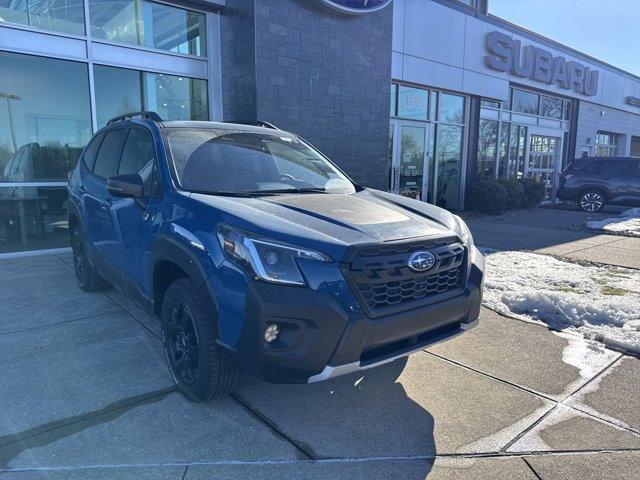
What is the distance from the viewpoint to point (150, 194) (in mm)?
3320

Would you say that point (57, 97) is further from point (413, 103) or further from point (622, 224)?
point (622, 224)

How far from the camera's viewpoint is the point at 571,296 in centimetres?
518

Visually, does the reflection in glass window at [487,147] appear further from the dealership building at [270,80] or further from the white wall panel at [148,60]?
the white wall panel at [148,60]

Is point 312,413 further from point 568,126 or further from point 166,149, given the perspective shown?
point 568,126

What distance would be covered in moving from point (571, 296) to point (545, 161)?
48.1ft

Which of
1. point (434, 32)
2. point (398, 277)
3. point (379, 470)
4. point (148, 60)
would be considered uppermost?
point (434, 32)

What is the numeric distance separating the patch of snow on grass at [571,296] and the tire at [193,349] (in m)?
3.14

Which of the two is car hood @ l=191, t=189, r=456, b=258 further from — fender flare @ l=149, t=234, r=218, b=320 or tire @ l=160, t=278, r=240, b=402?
tire @ l=160, t=278, r=240, b=402

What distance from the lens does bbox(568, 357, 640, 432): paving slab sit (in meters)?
2.93

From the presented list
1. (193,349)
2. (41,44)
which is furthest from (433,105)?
(193,349)

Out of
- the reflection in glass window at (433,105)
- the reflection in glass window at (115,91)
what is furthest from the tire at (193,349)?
the reflection in glass window at (433,105)

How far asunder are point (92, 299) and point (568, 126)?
63.6ft

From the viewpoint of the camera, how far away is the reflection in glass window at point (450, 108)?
1307 centimetres

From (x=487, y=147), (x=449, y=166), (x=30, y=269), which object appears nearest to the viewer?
(x=30, y=269)
